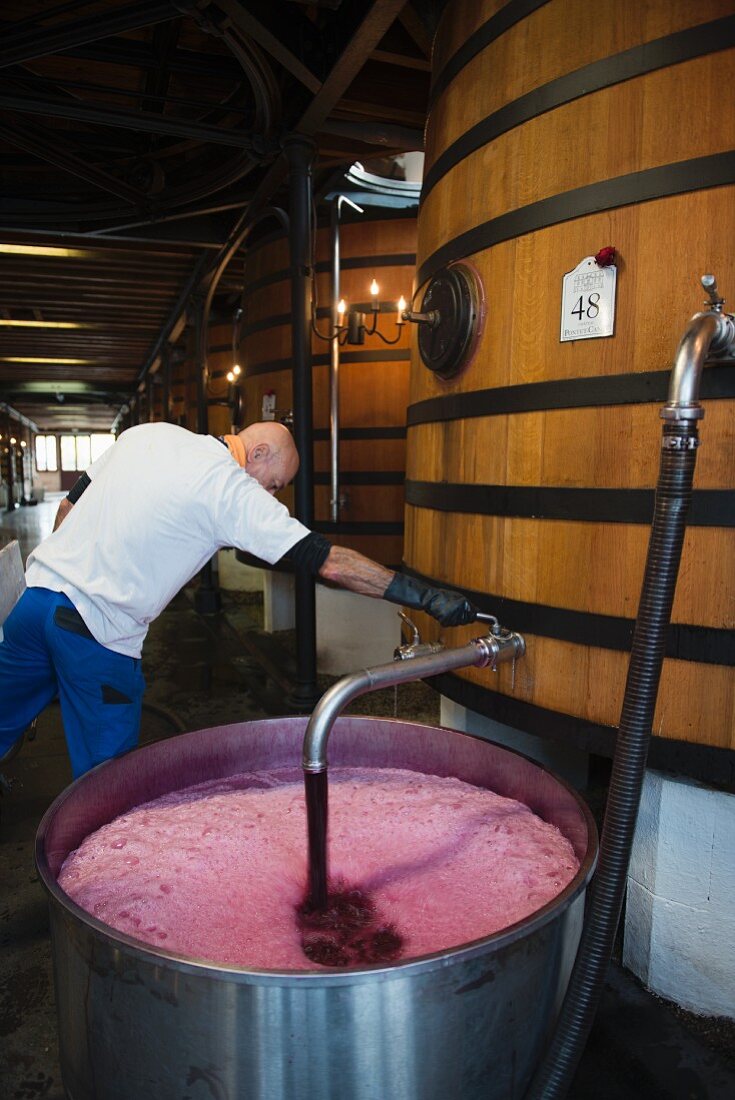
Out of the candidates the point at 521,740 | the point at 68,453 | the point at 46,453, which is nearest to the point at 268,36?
the point at 521,740

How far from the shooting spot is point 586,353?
6.14ft

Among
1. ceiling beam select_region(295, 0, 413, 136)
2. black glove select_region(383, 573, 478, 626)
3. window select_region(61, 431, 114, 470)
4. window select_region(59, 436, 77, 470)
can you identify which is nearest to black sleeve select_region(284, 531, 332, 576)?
black glove select_region(383, 573, 478, 626)

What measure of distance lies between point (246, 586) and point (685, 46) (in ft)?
25.8

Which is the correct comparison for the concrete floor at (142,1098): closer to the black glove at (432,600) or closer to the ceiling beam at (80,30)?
the black glove at (432,600)

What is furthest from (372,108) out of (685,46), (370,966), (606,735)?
(370,966)

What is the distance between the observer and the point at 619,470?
1824 mm

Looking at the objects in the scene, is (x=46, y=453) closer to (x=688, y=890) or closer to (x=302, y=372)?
(x=302, y=372)

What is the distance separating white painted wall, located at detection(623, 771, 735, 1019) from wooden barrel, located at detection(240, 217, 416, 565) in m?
3.00

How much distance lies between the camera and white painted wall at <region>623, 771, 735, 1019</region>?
1.93 m

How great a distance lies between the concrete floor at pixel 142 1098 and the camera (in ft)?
6.06

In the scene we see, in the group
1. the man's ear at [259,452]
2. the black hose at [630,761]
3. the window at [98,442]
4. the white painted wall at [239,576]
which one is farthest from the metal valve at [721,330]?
the window at [98,442]

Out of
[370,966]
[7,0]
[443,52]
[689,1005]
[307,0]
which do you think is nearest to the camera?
[370,966]

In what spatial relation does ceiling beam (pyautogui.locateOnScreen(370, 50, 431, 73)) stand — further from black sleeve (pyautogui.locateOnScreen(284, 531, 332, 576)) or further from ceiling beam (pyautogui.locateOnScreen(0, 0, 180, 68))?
black sleeve (pyautogui.locateOnScreen(284, 531, 332, 576))

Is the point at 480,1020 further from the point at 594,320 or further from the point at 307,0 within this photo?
the point at 307,0
